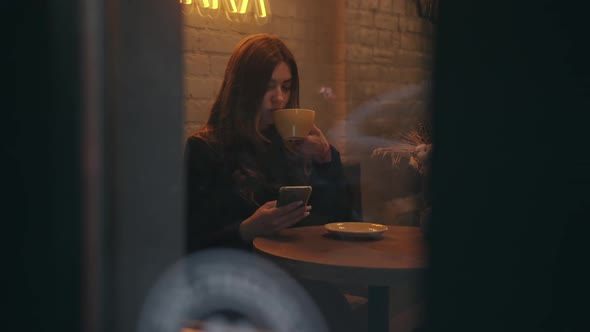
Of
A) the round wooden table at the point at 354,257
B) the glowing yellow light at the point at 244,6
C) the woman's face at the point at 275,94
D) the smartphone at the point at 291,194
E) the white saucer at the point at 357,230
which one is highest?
the glowing yellow light at the point at 244,6

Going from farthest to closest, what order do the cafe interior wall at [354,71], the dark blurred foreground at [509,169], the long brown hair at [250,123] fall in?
the cafe interior wall at [354,71] < the long brown hair at [250,123] < the dark blurred foreground at [509,169]

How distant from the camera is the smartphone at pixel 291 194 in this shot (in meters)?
1.21

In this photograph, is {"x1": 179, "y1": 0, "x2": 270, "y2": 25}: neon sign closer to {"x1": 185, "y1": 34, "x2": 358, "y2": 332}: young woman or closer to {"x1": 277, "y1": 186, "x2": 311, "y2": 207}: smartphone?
{"x1": 185, "y1": 34, "x2": 358, "y2": 332}: young woman

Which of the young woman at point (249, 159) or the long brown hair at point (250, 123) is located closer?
the young woman at point (249, 159)

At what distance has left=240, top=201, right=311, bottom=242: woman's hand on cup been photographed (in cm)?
124

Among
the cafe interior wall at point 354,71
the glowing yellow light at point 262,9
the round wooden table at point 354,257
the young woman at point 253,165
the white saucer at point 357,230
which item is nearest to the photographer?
the round wooden table at point 354,257

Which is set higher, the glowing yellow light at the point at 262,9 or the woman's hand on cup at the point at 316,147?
the glowing yellow light at the point at 262,9

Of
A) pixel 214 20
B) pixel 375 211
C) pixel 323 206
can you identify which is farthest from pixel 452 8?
pixel 375 211

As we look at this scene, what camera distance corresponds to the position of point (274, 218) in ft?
4.09

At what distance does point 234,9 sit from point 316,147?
0.67 m

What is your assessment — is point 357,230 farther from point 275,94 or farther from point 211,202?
point 275,94

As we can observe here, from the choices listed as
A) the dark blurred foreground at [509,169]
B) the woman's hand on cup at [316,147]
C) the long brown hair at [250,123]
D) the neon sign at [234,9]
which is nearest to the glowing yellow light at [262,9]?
the neon sign at [234,9]

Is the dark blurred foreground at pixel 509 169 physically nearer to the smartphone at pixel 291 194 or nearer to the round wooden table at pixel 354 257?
the round wooden table at pixel 354 257

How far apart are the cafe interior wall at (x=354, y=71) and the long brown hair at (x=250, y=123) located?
0.66 feet
